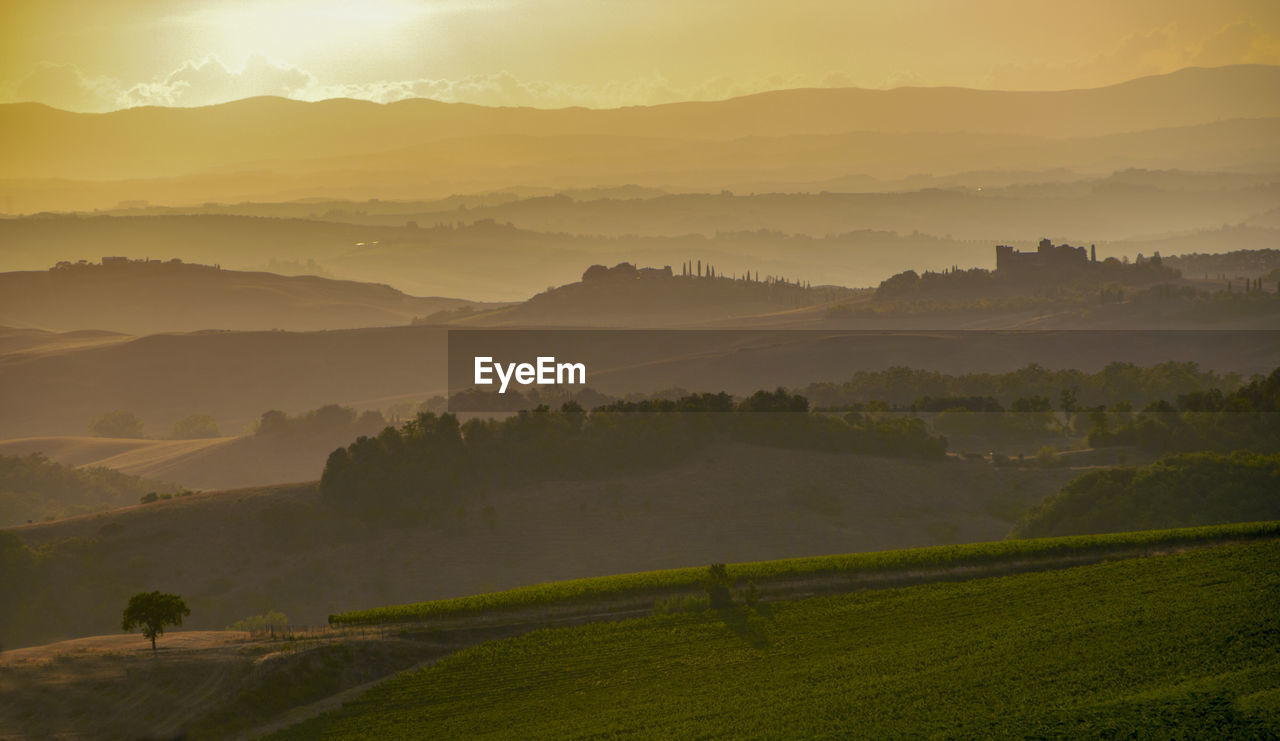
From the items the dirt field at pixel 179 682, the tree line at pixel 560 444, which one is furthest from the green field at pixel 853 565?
the tree line at pixel 560 444

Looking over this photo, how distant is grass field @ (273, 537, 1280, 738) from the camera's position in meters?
42.1

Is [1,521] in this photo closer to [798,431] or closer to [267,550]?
[267,550]

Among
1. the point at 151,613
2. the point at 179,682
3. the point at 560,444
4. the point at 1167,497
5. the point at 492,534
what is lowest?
the point at 492,534

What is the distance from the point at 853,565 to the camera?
6356 centimetres

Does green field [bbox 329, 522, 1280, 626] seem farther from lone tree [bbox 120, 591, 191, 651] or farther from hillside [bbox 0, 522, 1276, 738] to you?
lone tree [bbox 120, 591, 191, 651]

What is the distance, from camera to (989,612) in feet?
181

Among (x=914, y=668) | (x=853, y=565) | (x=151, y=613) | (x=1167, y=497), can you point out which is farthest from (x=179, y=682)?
(x=1167, y=497)

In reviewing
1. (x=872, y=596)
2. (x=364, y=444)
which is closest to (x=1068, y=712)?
(x=872, y=596)

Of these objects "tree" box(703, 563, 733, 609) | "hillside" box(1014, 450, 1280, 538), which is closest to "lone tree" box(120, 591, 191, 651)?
"tree" box(703, 563, 733, 609)

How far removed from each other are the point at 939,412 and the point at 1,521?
353 feet

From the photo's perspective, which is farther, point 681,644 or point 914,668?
point 681,644

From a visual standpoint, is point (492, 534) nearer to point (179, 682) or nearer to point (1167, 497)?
point (1167, 497)

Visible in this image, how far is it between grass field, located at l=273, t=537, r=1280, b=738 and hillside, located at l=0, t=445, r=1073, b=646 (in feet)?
127

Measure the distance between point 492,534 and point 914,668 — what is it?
5878cm
